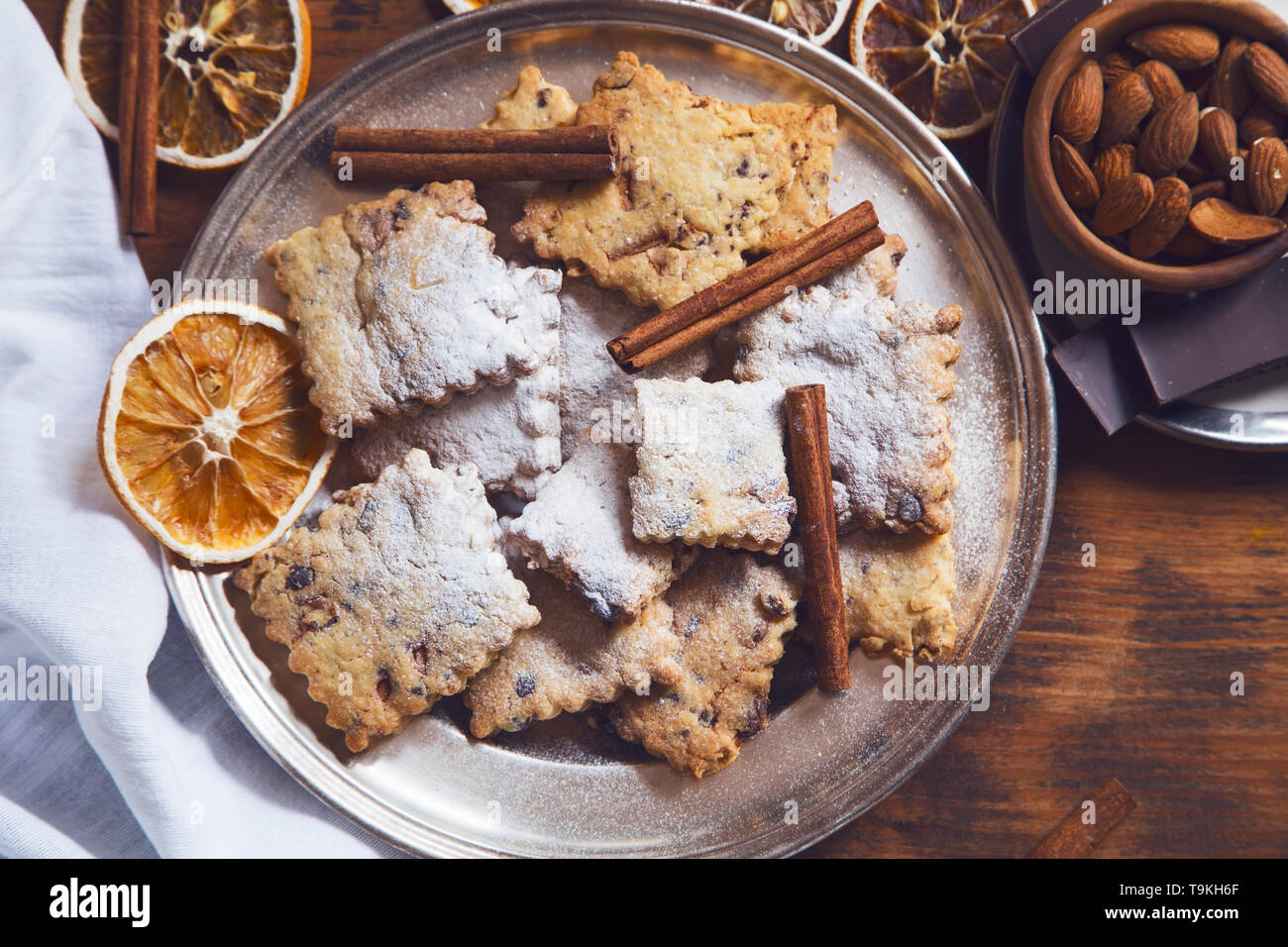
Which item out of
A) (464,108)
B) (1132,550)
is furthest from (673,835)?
(464,108)

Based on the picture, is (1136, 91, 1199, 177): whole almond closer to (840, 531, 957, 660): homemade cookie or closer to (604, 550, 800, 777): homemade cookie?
(840, 531, 957, 660): homemade cookie

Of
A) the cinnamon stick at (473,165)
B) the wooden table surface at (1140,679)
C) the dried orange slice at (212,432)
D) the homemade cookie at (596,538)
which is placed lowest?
the wooden table surface at (1140,679)

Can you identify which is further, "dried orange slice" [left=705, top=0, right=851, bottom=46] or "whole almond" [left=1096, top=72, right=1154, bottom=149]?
"dried orange slice" [left=705, top=0, right=851, bottom=46]

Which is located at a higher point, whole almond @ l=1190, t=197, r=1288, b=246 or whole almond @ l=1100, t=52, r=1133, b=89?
→ whole almond @ l=1100, t=52, r=1133, b=89

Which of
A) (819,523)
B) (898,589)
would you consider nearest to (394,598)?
(819,523)

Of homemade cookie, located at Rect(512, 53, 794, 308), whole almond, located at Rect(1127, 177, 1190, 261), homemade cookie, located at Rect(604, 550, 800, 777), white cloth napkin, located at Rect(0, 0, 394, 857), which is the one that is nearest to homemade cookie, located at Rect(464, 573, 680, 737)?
Result: homemade cookie, located at Rect(604, 550, 800, 777)

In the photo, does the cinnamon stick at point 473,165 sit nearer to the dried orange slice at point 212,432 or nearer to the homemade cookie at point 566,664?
the dried orange slice at point 212,432

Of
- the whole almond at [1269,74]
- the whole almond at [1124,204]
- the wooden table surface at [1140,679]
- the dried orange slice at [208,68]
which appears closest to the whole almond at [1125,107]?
the whole almond at [1124,204]
